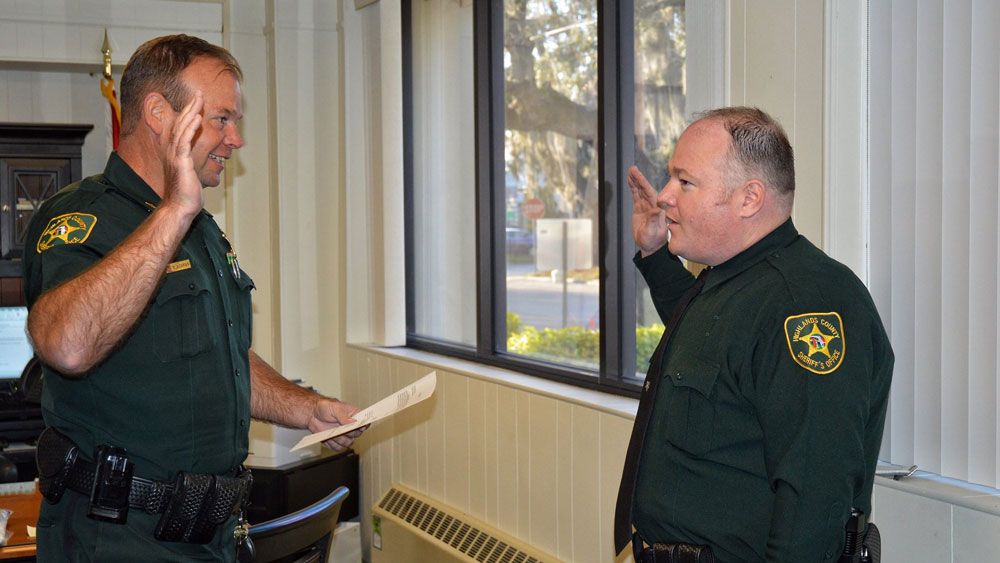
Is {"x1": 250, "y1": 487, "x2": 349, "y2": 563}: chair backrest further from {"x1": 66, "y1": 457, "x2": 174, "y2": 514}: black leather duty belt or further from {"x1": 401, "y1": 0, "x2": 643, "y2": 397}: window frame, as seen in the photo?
{"x1": 401, "y1": 0, "x2": 643, "y2": 397}: window frame

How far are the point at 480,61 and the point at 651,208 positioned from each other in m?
1.97

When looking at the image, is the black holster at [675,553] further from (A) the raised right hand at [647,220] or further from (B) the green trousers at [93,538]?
(B) the green trousers at [93,538]

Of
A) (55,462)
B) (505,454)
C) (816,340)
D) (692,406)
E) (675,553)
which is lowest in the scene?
(505,454)

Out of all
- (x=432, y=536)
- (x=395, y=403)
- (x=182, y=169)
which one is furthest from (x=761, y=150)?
(x=432, y=536)

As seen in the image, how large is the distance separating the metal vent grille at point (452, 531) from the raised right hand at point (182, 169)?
6.75 ft

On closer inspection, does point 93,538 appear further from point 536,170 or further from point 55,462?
point 536,170

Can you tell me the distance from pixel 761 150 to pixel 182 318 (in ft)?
3.63

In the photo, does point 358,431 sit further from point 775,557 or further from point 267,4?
point 267,4

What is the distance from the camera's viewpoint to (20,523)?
259 centimetres

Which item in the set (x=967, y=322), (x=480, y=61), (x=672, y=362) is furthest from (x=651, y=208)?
(x=480, y=61)

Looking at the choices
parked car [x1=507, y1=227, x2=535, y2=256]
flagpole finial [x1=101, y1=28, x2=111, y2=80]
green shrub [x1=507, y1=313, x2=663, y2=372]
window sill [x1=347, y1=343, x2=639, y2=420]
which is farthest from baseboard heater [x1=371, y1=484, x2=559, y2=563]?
flagpole finial [x1=101, y1=28, x2=111, y2=80]

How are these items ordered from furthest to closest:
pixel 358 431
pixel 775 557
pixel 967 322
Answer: pixel 358 431 → pixel 967 322 → pixel 775 557

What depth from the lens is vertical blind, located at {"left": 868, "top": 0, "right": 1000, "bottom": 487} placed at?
1881mm

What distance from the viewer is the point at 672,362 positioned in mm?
1709
